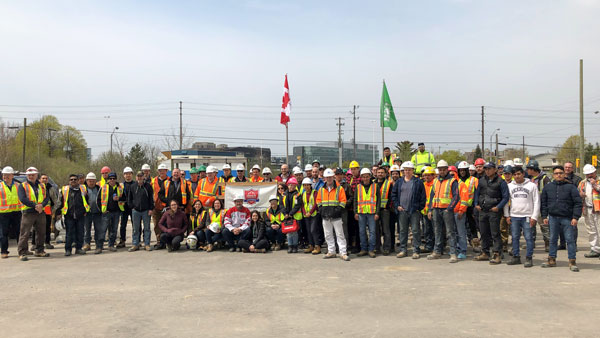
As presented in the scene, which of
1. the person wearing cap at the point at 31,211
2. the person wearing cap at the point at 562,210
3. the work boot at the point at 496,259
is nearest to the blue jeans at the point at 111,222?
the person wearing cap at the point at 31,211

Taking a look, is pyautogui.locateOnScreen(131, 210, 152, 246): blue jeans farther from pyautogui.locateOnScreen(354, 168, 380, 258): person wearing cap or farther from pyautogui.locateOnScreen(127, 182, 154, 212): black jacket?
pyautogui.locateOnScreen(354, 168, 380, 258): person wearing cap

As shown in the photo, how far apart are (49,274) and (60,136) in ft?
224

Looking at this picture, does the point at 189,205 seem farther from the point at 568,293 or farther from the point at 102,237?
the point at 568,293

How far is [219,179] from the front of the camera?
1296 cm

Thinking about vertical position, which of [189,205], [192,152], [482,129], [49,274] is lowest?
[49,274]

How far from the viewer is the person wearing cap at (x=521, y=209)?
367 inches

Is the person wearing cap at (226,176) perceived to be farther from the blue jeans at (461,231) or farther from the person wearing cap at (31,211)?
the blue jeans at (461,231)

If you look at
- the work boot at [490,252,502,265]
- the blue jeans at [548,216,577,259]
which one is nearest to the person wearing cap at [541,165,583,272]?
the blue jeans at [548,216,577,259]

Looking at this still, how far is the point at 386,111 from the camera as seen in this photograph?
2273 centimetres

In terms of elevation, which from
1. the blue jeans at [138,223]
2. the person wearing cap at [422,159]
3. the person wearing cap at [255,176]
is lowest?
the blue jeans at [138,223]

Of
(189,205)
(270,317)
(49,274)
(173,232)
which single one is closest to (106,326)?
(270,317)

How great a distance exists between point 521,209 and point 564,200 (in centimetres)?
79

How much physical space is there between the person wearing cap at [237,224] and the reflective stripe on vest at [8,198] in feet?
16.5

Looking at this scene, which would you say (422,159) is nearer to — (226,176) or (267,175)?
(267,175)
